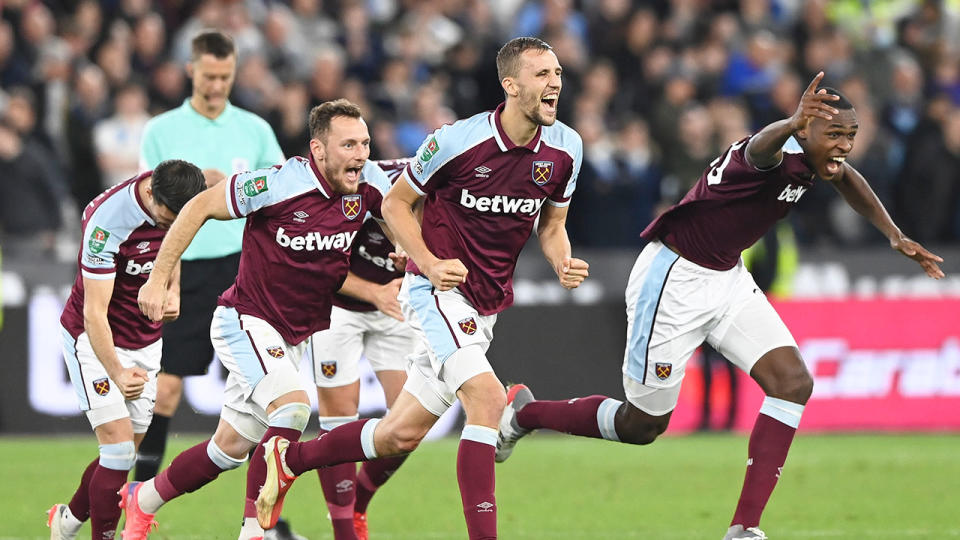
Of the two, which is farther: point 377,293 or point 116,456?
point 377,293

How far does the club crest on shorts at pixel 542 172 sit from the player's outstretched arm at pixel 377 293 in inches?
52.1

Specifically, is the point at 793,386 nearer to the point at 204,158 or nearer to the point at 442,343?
the point at 442,343

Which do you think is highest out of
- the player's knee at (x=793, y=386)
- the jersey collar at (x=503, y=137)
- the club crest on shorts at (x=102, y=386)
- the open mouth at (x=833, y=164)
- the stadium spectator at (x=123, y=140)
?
the stadium spectator at (x=123, y=140)

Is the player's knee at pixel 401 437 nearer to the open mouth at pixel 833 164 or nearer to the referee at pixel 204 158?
the referee at pixel 204 158

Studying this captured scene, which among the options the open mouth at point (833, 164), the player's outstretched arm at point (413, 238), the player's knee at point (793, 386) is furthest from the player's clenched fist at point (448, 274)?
the open mouth at point (833, 164)

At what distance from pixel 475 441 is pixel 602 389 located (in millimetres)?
6925

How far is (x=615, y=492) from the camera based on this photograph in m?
10.5

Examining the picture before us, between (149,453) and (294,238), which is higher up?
(294,238)

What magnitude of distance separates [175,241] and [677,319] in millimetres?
2741

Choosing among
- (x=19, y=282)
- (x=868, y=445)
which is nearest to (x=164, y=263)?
(x=19, y=282)

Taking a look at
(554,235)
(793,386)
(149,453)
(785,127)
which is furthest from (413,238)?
(149,453)

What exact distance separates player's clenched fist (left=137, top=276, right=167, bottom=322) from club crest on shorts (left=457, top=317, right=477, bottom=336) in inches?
58.3

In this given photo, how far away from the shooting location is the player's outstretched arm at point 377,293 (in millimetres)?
8219

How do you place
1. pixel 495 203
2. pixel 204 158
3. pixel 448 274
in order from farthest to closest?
1. pixel 204 158
2. pixel 495 203
3. pixel 448 274
